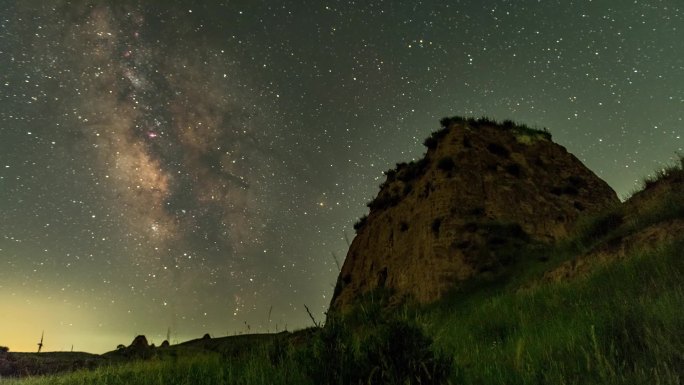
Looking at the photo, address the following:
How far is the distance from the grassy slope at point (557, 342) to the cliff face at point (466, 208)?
6503 mm

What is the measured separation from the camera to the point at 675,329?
3123 mm

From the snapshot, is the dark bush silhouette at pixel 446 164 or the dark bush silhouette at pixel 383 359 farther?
the dark bush silhouette at pixel 446 164

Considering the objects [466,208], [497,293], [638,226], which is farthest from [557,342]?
[466,208]

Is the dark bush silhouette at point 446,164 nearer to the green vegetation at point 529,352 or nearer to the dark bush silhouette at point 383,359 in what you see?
the green vegetation at point 529,352

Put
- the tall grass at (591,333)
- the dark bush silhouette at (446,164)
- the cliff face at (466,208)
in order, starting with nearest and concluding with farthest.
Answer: the tall grass at (591,333) < the cliff face at (466,208) < the dark bush silhouette at (446,164)

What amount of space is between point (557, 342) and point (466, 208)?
12011mm

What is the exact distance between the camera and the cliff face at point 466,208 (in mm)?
14664

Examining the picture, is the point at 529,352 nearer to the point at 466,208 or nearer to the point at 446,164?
the point at 466,208

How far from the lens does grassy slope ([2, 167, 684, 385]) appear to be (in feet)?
9.71

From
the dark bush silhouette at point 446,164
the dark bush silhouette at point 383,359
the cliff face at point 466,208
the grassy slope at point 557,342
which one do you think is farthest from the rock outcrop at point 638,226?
the dark bush silhouette at point 446,164

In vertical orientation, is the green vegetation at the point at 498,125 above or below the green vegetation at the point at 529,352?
above

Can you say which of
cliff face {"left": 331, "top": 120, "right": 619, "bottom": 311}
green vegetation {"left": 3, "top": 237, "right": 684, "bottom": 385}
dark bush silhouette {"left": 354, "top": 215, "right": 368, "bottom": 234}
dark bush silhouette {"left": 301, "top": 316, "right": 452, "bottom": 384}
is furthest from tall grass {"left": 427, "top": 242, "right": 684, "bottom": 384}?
dark bush silhouette {"left": 354, "top": 215, "right": 368, "bottom": 234}

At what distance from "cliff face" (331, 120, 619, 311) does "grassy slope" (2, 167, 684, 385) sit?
6503 millimetres

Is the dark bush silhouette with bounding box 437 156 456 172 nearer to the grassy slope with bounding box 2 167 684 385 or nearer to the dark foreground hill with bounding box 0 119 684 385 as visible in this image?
the dark foreground hill with bounding box 0 119 684 385
